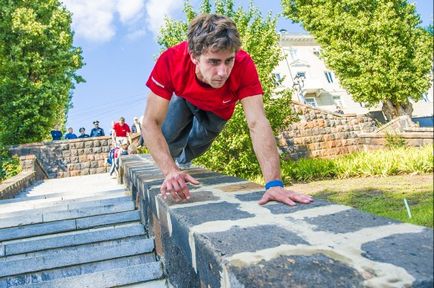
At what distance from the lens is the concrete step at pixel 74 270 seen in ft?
7.32

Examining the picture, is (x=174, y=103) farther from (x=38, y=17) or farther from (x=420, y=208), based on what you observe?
(x=38, y=17)

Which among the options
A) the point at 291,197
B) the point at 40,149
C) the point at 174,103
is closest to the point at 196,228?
the point at 291,197

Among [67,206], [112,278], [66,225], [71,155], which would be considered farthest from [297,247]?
[71,155]

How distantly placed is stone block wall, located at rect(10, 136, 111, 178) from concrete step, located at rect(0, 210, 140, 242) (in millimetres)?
10642

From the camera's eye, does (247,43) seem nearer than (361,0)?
No

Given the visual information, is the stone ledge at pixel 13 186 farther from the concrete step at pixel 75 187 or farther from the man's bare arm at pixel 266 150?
the man's bare arm at pixel 266 150

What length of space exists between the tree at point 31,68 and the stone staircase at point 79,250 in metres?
11.9

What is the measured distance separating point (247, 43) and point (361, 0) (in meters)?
7.89

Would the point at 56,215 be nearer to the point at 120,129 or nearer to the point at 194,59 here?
the point at 194,59

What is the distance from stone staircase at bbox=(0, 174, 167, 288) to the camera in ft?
7.02

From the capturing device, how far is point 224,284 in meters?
0.87

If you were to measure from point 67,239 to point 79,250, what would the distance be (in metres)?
0.27

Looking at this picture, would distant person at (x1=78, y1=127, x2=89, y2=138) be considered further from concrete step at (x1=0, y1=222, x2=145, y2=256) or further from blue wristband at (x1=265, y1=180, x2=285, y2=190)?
blue wristband at (x1=265, y1=180, x2=285, y2=190)

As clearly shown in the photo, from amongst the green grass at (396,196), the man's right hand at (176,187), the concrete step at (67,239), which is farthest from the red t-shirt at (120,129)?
the green grass at (396,196)
